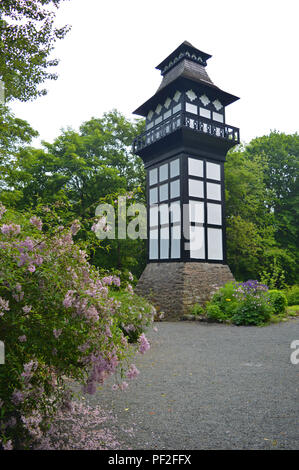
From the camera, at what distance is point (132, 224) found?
21125 millimetres

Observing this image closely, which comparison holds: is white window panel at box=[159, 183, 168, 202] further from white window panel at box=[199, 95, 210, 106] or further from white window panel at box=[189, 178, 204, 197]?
white window panel at box=[199, 95, 210, 106]

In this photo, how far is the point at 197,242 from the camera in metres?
15.1

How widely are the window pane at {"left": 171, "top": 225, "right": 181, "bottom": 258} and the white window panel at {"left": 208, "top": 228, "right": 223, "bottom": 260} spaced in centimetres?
145

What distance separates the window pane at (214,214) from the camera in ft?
51.5

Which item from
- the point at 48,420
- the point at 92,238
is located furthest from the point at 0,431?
the point at 92,238

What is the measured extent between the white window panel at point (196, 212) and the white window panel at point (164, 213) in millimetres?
1305

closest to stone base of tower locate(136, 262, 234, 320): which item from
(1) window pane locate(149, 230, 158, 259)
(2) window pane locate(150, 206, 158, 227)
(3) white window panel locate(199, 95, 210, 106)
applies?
(1) window pane locate(149, 230, 158, 259)

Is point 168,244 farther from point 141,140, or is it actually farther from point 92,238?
point 92,238

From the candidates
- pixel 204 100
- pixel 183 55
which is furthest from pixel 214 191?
pixel 183 55

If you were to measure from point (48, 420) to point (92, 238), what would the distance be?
5.34 ft

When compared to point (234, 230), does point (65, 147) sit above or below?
above

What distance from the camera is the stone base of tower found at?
45.9ft

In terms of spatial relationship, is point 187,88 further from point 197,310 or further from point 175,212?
point 197,310

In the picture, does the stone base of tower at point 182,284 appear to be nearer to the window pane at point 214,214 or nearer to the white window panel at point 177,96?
the window pane at point 214,214
